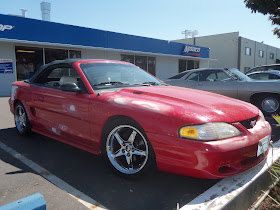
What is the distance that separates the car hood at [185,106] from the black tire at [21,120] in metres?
2.16

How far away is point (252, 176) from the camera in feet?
7.41

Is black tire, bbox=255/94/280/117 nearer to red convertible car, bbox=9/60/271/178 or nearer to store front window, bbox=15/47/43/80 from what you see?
red convertible car, bbox=9/60/271/178

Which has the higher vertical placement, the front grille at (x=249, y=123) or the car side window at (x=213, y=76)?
the car side window at (x=213, y=76)

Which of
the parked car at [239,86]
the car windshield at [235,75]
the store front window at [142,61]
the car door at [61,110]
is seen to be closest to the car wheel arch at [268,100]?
the parked car at [239,86]

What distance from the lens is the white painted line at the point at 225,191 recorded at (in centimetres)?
184

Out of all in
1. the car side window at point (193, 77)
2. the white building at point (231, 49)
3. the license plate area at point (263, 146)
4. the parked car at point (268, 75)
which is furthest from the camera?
the white building at point (231, 49)

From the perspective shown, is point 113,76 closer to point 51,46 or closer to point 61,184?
point 61,184

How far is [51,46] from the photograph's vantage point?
43.2 feet

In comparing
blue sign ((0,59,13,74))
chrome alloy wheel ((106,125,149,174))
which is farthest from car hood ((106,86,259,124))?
blue sign ((0,59,13,74))

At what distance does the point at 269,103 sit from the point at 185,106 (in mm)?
4782

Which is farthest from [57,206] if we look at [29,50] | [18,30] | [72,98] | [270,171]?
[29,50]

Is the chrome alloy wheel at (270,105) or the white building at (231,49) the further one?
the white building at (231,49)

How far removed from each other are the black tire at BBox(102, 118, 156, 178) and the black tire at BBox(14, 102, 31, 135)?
2.13 m

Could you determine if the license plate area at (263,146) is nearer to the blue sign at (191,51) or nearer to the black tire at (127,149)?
the black tire at (127,149)
